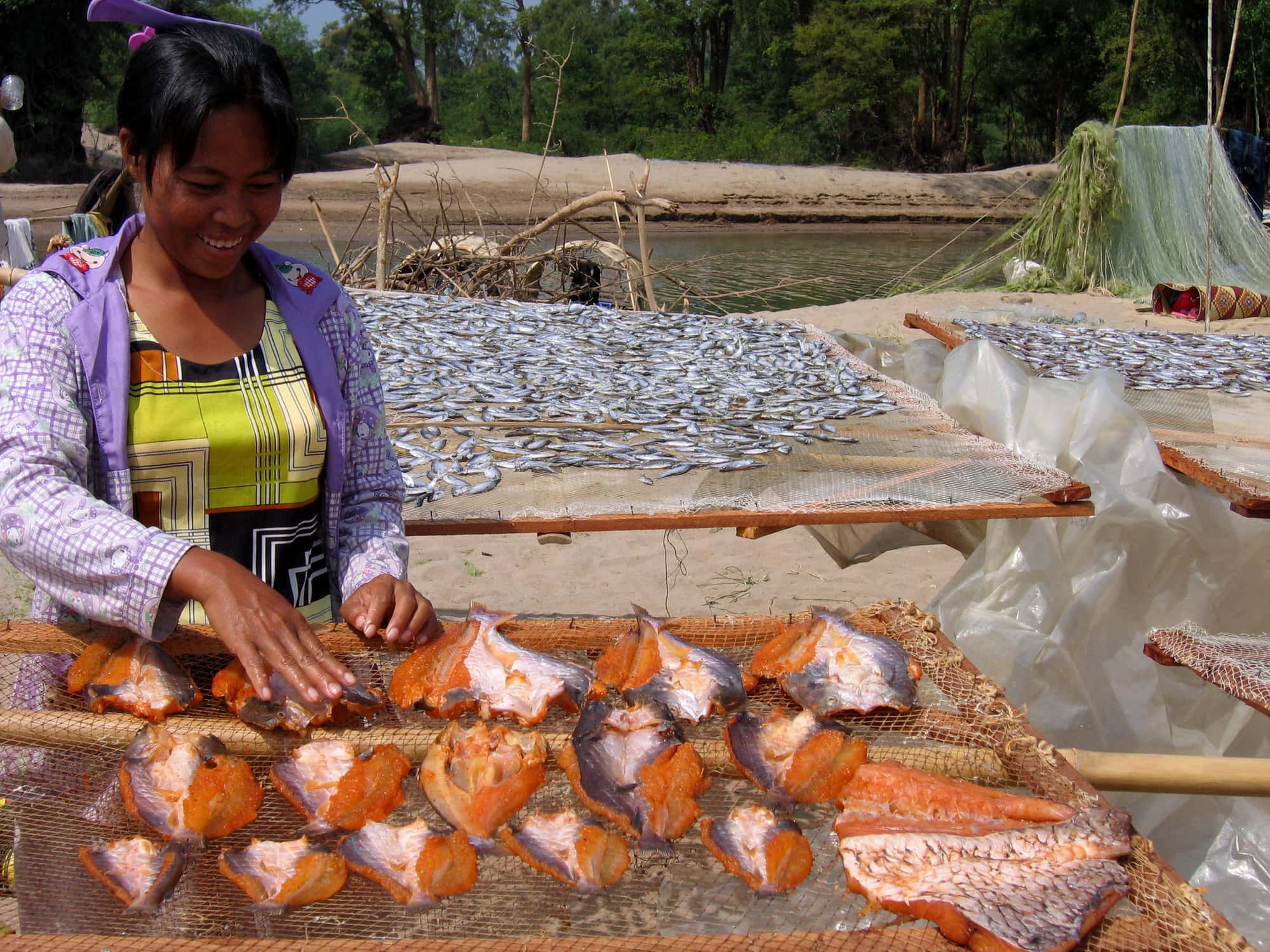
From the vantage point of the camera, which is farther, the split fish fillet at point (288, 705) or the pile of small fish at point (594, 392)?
the pile of small fish at point (594, 392)

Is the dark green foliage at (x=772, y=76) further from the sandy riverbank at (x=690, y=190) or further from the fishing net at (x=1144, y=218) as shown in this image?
the fishing net at (x=1144, y=218)

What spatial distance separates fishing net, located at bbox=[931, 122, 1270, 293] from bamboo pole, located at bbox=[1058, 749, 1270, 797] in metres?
11.7

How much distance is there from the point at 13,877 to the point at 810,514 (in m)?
2.27

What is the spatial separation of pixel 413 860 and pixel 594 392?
3.26m

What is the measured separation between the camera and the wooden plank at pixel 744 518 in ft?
10.4

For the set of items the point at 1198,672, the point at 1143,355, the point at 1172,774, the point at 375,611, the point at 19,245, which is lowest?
the point at 1198,672

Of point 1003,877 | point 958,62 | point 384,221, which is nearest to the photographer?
point 1003,877

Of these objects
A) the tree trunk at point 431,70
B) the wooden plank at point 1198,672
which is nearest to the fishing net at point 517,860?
the wooden plank at point 1198,672

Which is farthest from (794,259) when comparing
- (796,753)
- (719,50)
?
(719,50)

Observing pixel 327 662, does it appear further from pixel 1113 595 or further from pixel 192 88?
pixel 1113 595

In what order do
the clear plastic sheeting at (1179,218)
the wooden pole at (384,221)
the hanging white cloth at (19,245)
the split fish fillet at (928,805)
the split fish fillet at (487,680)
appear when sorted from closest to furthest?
the split fish fillet at (928,805) → the split fish fillet at (487,680) → the hanging white cloth at (19,245) → the wooden pole at (384,221) → the clear plastic sheeting at (1179,218)

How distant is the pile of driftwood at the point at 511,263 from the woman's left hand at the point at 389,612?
7248 millimetres

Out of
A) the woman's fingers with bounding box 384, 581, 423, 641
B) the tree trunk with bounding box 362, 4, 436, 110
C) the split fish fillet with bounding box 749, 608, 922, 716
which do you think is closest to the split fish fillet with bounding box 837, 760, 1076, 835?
the split fish fillet with bounding box 749, 608, 922, 716

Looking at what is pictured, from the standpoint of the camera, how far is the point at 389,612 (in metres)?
2.05
